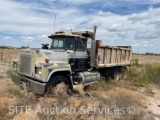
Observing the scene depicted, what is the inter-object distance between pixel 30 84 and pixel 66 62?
5.35ft

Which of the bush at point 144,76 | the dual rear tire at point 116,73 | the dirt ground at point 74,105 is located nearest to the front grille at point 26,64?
the dirt ground at point 74,105

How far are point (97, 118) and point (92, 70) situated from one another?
4118 mm

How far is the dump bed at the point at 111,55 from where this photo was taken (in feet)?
30.0

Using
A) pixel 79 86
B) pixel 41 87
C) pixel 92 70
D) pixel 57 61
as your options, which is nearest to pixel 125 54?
pixel 92 70

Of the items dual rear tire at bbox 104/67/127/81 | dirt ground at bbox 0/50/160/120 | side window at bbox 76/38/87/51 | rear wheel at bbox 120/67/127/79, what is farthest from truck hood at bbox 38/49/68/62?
rear wheel at bbox 120/67/127/79

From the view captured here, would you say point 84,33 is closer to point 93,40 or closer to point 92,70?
point 93,40

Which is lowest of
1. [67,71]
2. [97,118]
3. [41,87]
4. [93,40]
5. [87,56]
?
[97,118]

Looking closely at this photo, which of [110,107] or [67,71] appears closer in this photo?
[110,107]

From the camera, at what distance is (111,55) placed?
33.6 feet

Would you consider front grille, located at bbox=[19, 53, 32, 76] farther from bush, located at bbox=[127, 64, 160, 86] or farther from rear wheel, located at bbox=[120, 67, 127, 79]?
rear wheel, located at bbox=[120, 67, 127, 79]

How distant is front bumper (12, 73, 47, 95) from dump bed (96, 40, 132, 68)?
338cm

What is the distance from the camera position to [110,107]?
6.28 metres

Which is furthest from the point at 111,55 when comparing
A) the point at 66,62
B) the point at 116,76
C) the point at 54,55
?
the point at 54,55

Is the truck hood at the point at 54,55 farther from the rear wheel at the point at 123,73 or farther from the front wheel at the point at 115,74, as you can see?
the rear wheel at the point at 123,73
